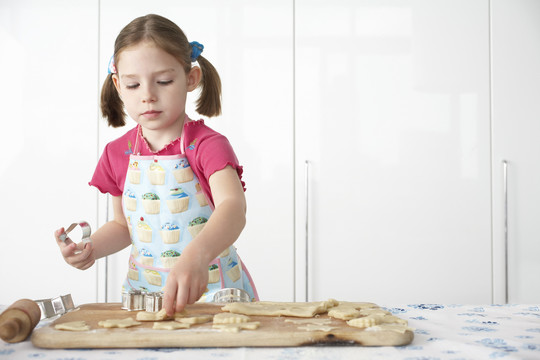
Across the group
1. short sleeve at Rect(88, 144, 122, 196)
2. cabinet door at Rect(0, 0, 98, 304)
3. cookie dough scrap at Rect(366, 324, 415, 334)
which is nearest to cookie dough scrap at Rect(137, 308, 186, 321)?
cookie dough scrap at Rect(366, 324, 415, 334)

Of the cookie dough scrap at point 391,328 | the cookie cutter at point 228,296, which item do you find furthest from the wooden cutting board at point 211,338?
the cookie cutter at point 228,296

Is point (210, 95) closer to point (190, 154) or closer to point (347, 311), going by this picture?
point (190, 154)

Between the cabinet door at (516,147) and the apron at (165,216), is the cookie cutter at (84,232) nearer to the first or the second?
the apron at (165,216)

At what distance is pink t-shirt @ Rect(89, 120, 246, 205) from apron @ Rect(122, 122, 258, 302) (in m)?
0.02

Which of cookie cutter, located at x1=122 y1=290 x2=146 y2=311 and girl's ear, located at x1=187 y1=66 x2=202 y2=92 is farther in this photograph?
girl's ear, located at x1=187 y1=66 x2=202 y2=92

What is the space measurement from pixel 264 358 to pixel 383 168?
167 cm

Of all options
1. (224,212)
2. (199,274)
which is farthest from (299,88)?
(199,274)

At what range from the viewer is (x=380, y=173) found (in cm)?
224

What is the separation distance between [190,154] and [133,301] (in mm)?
316

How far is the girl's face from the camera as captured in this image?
38.5 inches

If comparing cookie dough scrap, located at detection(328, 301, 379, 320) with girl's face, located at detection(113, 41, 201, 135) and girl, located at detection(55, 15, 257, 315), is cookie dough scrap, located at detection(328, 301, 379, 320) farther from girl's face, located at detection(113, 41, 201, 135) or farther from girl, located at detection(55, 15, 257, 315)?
girl's face, located at detection(113, 41, 201, 135)

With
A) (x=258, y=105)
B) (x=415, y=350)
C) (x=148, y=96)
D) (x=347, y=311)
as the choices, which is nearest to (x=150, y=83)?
(x=148, y=96)

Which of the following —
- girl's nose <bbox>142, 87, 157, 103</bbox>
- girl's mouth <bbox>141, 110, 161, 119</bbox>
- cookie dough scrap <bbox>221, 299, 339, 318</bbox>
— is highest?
girl's nose <bbox>142, 87, 157, 103</bbox>

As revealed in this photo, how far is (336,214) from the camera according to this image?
2.24 meters
